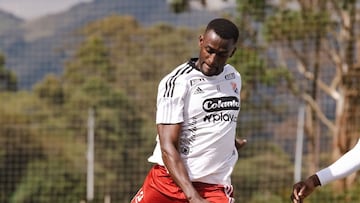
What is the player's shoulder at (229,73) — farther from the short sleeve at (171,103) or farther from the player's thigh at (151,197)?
the player's thigh at (151,197)

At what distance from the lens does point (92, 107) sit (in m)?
21.8

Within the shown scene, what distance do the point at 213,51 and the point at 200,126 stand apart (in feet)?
1.42

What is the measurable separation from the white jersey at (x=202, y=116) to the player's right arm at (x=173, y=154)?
4cm

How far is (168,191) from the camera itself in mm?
5340

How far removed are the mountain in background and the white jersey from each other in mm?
14714

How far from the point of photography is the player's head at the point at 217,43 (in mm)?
4969

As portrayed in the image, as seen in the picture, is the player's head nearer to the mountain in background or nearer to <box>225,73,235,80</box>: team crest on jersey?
A: <box>225,73,235,80</box>: team crest on jersey

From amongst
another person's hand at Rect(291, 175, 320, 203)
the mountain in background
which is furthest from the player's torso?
the mountain in background

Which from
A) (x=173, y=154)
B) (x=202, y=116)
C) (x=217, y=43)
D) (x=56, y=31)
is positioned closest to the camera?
(x=217, y=43)

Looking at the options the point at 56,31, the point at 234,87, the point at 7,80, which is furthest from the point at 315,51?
the point at 234,87

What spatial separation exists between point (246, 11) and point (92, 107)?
495 cm

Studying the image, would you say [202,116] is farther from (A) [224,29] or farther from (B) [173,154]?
(A) [224,29]

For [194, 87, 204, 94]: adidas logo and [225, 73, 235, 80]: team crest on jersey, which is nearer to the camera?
[194, 87, 204, 94]: adidas logo

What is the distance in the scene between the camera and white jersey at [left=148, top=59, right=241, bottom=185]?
5090 millimetres
